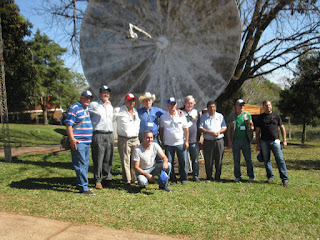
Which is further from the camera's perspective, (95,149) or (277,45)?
(277,45)

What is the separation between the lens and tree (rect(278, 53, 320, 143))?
18.3m

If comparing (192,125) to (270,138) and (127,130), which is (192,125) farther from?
(270,138)

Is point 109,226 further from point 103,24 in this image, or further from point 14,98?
point 14,98

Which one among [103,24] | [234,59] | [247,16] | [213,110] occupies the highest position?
[247,16]

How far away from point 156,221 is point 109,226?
612mm

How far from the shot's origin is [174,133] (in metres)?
6.06

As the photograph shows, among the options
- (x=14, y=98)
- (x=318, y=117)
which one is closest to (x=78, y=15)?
(x=14, y=98)

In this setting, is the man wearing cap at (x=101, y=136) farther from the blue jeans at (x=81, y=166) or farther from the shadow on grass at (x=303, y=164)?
the shadow on grass at (x=303, y=164)

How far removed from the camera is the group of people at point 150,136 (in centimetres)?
539

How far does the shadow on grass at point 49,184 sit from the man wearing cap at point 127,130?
113 cm

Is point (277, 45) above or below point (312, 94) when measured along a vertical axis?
above

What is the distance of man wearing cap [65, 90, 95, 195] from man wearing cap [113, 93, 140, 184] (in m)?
0.72

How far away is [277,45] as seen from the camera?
11.4m

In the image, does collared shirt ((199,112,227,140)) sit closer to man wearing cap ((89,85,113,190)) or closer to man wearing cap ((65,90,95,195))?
man wearing cap ((89,85,113,190))
